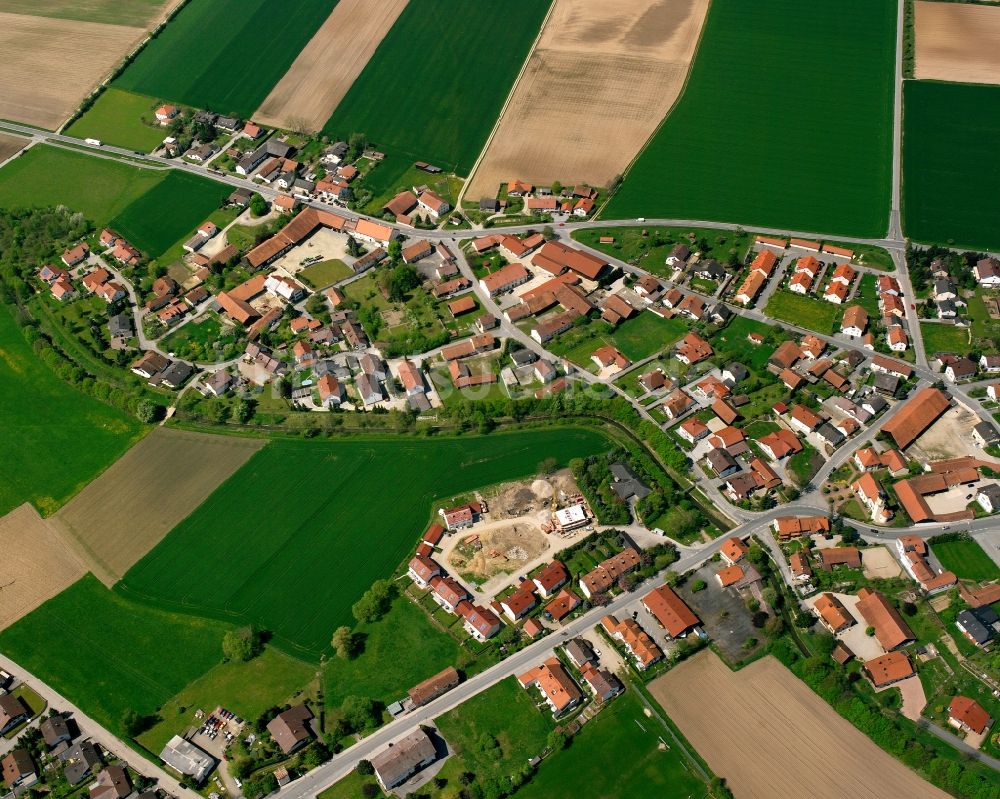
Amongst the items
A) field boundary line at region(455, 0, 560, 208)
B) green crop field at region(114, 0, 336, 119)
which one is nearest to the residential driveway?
field boundary line at region(455, 0, 560, 208)

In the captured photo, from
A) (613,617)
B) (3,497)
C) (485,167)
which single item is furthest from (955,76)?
(3,497)

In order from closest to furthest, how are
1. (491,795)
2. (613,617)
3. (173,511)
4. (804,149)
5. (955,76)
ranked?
(491,795), (613,617), (173,511), (804,149), (955,76)

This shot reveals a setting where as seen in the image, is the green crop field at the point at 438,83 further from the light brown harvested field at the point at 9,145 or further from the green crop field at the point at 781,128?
the light brown harvested field at the point at 9,145

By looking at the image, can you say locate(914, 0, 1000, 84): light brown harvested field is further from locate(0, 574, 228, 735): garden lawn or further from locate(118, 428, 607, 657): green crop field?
locate(0, 574, 228, 735): garden lawn

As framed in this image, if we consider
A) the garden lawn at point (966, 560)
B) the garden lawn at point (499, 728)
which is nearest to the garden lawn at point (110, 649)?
the garden lawn at point (499, 728)

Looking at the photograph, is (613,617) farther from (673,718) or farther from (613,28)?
(613,28)

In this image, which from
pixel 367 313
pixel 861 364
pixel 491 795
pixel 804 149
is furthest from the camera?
Result: pixel 804 149

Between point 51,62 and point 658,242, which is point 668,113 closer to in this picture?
point 658,242
